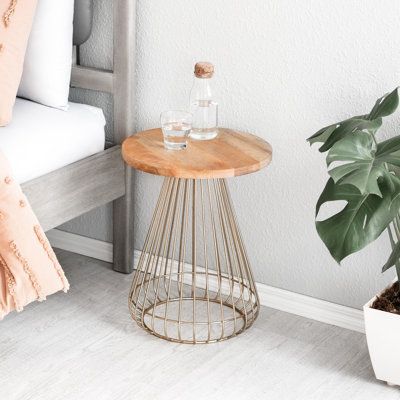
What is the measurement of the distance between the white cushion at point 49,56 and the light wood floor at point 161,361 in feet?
2.07

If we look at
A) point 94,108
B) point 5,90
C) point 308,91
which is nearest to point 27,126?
point 5,90

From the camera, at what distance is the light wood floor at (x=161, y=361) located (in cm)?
226

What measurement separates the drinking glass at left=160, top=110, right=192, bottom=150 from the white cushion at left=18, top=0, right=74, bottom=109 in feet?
1.28

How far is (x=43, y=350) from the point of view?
7.98 feet

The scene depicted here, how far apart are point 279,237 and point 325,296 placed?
0.22 m

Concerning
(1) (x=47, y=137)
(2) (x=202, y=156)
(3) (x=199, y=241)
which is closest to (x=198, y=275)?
(3) (x=199, y=241)

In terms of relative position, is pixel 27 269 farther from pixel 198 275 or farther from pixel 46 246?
pixel 198 275

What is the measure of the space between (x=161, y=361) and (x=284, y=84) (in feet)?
2.76

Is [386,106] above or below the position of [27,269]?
above

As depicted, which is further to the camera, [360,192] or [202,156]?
[202,156]

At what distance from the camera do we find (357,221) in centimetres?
208

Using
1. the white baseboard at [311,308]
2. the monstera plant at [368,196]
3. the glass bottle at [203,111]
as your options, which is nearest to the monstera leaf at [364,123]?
the monstera plant at [368,196]

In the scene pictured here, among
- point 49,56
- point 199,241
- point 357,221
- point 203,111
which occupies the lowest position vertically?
point 199,241

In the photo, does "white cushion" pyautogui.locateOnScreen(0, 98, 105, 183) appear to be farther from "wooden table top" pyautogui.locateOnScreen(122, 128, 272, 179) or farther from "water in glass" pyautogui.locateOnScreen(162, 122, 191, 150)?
"water in glass" pyautogui.locateOnScreen(162, 122, 191, 150)
